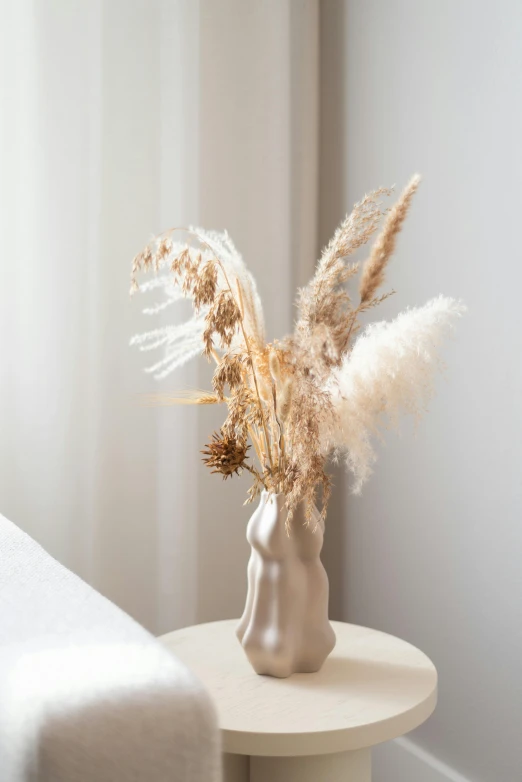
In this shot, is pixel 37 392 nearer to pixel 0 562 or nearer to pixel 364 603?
pixel 364 603

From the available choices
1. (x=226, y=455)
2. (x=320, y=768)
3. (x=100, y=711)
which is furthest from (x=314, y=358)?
(x=100, y=711)

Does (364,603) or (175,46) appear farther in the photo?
(364,603)

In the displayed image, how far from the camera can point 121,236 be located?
5.07 ft

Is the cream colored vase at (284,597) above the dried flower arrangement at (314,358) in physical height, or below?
below

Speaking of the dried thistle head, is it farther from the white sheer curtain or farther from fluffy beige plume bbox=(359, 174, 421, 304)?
the white sheer curtain

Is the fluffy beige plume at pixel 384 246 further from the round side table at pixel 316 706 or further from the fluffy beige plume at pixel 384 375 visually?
the round side table at pixel 316 706

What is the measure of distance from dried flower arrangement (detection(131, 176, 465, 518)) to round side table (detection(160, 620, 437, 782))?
23 cm

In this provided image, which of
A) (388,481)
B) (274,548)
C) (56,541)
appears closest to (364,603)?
(388,481)

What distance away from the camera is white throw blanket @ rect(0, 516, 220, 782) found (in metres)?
0.31

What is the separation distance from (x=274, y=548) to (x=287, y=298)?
0.85m

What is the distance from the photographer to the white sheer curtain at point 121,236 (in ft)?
4.80

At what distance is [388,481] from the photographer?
162 cm

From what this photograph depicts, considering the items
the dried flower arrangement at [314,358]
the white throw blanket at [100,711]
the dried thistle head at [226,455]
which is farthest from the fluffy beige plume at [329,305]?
the white throw blanket at [100,711]

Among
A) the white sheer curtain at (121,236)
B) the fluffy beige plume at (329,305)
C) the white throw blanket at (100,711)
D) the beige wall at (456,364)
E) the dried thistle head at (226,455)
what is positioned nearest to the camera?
the white throw blanket at (100,711)
